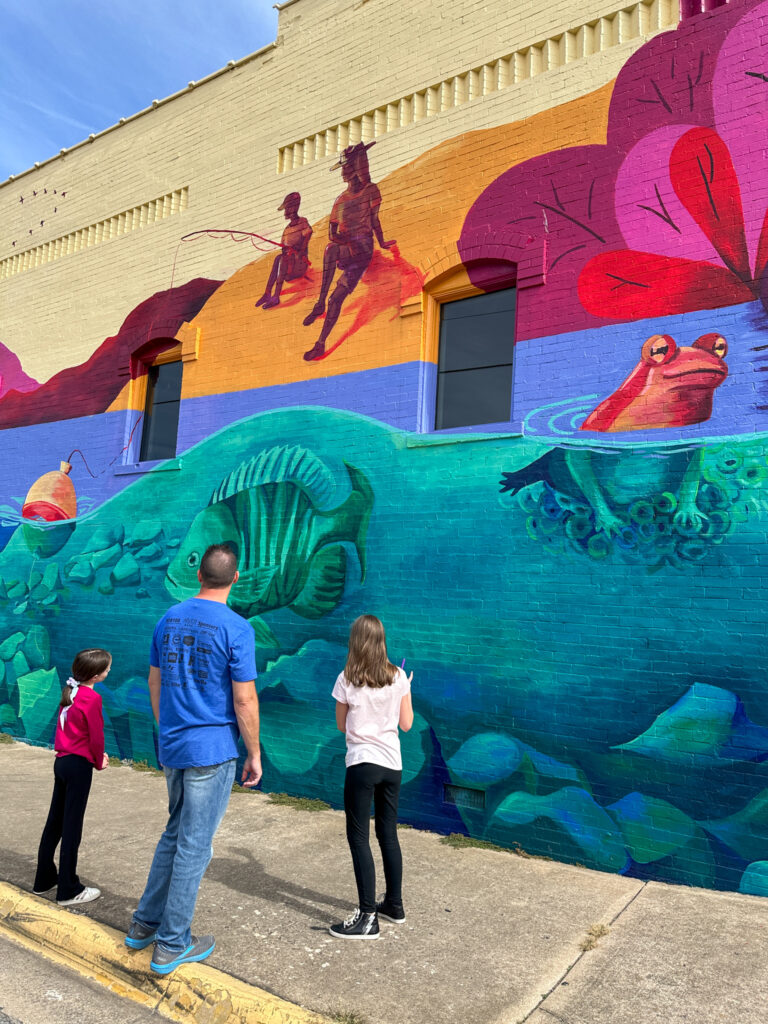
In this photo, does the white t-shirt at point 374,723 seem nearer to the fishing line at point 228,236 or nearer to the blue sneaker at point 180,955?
the blue sneaker at point 180,955

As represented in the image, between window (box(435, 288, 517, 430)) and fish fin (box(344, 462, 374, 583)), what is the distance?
825mm

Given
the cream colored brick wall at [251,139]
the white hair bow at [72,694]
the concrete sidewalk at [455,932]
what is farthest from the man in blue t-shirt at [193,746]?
the cream colored brick wall at [251,139]

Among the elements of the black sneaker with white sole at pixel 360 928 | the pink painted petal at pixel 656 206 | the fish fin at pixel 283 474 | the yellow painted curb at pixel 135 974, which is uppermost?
the pink painted petal at pixel 656 206

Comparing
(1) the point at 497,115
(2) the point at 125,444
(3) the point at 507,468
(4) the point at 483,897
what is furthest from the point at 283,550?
(1) the point at 497,115

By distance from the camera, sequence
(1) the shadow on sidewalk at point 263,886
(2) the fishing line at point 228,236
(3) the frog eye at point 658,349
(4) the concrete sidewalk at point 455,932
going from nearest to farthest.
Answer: (4) the concrete sidewalk at point 455,932 < (1) the shadow on sidewalk at point 263,886 < (3) the frog eye at point 658,349 < (2) the fishing line at point 228,236

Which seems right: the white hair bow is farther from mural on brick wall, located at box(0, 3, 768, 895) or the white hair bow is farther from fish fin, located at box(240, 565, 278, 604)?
fish fin, located at box(240, 565, 278, 604)

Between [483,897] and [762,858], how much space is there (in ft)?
5.70

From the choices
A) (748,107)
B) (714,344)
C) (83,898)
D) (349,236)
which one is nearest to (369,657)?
(83,898)

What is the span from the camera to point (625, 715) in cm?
540

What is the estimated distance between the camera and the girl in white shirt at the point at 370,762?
400 cm

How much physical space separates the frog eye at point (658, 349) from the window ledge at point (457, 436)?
3.60 ft

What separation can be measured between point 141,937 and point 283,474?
15.3 feet

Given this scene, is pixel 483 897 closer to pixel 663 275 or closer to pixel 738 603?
pixel 738 603

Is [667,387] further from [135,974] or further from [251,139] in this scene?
[251,139]
